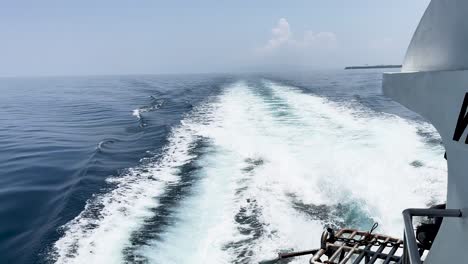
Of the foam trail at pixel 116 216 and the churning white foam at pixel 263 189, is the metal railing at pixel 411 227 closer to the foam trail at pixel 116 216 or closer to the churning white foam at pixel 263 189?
the churning white foam at pixel 263 189

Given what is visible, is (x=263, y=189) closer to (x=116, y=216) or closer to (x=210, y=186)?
(x=210, y=186)

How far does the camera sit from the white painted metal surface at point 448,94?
268 cm

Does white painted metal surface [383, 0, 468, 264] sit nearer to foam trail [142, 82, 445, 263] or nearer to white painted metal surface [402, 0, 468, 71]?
white painted metal surface [402, 0, 468, 71]

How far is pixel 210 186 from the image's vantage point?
1157 centimetres

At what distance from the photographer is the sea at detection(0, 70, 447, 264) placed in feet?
27.0

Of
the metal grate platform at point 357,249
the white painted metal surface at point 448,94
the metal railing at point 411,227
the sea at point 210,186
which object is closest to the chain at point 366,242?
the metal grate platform at point 357,249

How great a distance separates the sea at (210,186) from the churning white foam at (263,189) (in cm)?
4

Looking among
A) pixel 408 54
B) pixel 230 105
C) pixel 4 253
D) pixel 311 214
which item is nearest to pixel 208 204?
pixel 311 214

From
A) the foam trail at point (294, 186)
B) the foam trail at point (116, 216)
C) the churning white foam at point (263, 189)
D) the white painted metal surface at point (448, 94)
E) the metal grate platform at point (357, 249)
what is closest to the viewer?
the white painted metal surface at point (448, 94)

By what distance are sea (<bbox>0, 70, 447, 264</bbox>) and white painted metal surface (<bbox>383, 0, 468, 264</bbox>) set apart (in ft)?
15.4

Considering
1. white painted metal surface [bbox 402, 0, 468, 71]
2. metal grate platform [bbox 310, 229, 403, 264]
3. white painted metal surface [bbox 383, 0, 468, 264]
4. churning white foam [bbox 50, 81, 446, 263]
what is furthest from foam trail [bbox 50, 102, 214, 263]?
white painted metal surface [bbox 402, 0, 468, 71]

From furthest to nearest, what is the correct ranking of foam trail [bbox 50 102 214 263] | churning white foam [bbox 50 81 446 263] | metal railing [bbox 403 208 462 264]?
churning white foam [bbox 50 81 446 263]
foam trail [bbox 50 102 214 263]
metal railing [bbox 403 208 462 264]

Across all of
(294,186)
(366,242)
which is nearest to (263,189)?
(294,186)

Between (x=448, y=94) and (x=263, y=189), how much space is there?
841cm
